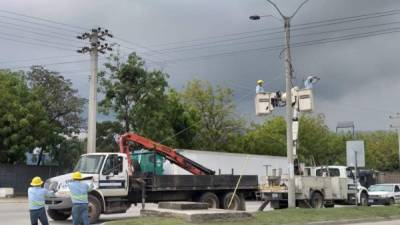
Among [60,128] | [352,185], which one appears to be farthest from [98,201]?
[60,128]

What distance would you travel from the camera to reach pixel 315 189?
27438 millimetres

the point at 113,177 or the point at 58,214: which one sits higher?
the point at 113,177

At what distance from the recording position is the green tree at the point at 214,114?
59156mm

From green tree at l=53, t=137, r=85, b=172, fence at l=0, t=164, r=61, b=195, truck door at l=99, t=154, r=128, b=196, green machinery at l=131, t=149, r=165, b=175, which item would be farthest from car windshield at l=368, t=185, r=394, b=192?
fence at l=0, t=164, r=61, b=195

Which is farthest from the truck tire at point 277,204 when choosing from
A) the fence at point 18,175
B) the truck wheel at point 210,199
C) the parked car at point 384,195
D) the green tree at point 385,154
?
→ the green tree at point 385,154

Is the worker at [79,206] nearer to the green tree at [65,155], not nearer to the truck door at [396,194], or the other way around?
the truck door at [396,194]

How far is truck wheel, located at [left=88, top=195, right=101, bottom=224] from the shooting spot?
20.2m

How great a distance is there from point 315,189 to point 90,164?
37.8 ft

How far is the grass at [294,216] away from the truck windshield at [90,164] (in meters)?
3.07

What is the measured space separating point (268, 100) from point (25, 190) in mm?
25652

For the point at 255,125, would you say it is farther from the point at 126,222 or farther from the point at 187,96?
the point at 126,222

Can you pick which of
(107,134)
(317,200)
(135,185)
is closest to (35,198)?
(135,185)

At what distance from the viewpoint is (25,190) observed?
44.6 meters

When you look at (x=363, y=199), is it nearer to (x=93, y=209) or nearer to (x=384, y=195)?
(x=384, y=195)
